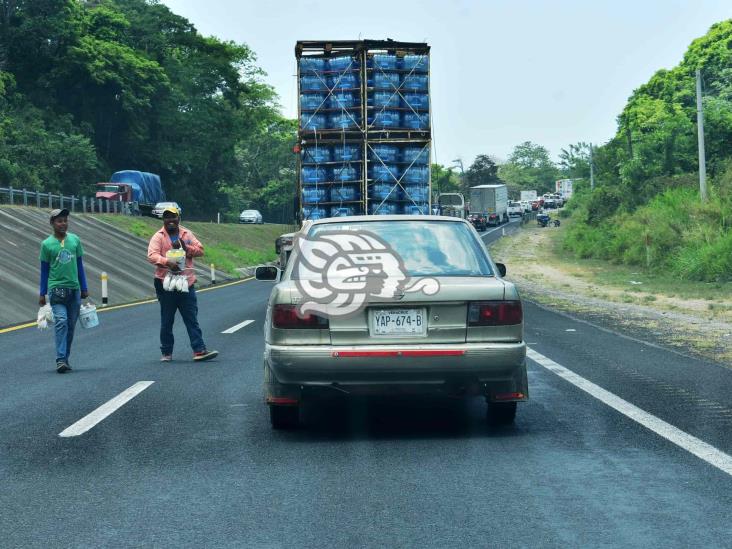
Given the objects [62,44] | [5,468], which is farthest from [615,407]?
[62,44]

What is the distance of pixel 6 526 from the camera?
4.75 m

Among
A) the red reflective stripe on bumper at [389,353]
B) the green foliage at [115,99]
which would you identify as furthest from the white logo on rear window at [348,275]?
the green foliage at [115,99]

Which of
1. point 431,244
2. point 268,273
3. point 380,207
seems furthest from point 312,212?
point 431,244

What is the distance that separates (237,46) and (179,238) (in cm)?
7336

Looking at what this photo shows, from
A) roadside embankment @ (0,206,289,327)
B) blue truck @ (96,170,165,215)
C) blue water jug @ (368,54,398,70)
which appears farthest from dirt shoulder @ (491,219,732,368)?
blue truck @ (96,170,165,215)

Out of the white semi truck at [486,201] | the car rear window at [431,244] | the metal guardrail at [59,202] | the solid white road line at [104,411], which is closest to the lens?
the car rear window at [431,244]

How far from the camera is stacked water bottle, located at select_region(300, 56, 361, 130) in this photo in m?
17.4

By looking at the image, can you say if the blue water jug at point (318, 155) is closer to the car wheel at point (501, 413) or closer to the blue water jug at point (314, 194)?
the blue water jug at point (314, 194)

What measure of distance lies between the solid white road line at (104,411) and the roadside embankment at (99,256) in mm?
9418

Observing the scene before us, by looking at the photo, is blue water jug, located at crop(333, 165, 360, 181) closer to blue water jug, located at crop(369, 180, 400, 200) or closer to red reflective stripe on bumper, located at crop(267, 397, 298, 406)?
blue water jug, located at crop(369, 180, 400, 200)

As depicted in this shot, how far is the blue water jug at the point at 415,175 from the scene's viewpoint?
17562mm

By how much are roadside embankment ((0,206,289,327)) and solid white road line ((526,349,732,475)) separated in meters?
11.8

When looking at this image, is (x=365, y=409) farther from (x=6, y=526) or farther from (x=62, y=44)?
(x=62, y=44)

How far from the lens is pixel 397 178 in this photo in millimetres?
17562
